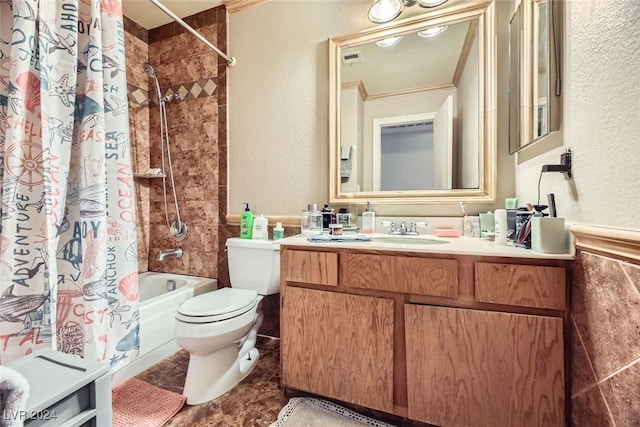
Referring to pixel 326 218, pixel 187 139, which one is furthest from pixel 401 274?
pixel 187 139

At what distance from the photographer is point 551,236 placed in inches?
36.0

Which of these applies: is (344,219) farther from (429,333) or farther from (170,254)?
(170,254)

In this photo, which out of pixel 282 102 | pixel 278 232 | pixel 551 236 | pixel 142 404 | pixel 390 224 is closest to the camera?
pixel 551 236

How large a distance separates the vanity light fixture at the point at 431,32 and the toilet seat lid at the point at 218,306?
174 centimetres

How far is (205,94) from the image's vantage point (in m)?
2.03

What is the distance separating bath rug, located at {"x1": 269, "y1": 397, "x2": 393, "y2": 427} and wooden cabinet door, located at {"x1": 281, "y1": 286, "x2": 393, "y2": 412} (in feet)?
0.31

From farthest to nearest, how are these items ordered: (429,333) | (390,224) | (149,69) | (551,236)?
(149,69)
(390,224)
(429,333)
(551,236)

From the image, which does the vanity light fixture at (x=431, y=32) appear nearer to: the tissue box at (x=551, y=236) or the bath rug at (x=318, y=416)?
the tissue box at (x=551, y=236)

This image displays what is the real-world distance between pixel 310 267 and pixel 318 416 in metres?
0.66

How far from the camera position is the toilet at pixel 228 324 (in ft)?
4.07

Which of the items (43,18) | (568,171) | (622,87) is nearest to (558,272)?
(568,171)

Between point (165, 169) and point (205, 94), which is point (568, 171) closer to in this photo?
point (205, 94)

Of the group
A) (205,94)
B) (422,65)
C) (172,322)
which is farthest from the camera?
(205,94)

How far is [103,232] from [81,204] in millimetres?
94
